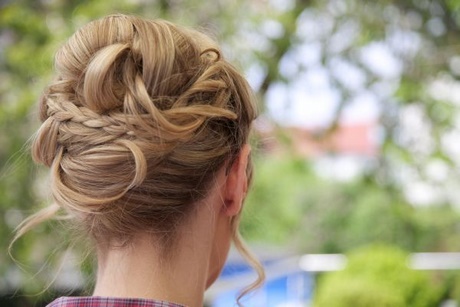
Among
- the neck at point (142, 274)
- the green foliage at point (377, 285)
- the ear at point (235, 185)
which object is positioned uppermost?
the green foliage at point (377, 285)

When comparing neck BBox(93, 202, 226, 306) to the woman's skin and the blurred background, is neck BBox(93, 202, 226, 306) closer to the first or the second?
the woman's skin

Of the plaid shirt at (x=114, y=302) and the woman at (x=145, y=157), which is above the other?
the woman at (x=145, y=157)

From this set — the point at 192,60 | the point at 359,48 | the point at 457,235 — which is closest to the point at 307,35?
the point at 359,48

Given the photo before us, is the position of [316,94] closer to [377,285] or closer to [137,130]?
[377,285]

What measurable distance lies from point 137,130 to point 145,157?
0.12 feet

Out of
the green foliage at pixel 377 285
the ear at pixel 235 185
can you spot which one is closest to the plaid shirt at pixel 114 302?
the ear at pixel 235 185

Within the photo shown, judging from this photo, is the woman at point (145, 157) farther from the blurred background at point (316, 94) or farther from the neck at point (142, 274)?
the blurred background at point (316, 94)

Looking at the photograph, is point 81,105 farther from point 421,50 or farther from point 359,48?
point 421,50

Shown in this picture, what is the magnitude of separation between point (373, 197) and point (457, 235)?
167cm

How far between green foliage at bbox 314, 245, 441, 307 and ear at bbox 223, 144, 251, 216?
6.07 metres

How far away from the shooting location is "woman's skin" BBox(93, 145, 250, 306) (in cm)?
99

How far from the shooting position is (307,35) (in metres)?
5.75

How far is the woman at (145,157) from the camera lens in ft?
3.23

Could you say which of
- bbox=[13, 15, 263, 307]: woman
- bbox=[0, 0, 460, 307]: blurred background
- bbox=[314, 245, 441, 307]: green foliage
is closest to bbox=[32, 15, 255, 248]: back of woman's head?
bbox=[13, 15, 263, 307]: woman
